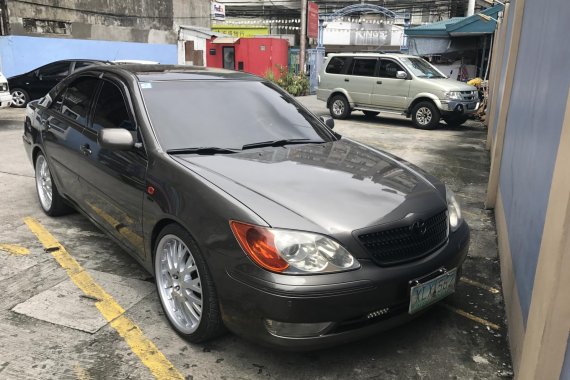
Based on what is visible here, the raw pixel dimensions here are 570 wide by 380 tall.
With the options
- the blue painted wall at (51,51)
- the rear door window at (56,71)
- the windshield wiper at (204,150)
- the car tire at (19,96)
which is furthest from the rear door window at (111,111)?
the blue painted wall at (51,51)

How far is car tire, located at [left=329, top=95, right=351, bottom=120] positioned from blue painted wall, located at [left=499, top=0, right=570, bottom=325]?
30.6 ft

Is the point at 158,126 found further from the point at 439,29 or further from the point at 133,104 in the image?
the point at 439,29

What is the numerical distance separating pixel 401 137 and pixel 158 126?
8478 millimetres

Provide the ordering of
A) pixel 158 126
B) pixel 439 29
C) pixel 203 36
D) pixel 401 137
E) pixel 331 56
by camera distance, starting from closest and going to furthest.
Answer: pixel 158 126 < pixel 401 137 < pixel 331 56 < pixel 439 29 < pixel 203 36

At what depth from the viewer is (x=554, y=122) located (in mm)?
2596

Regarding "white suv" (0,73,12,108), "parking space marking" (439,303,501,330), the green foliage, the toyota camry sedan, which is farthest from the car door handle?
the green foliage

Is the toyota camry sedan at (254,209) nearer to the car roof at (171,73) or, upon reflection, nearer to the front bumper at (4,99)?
the car roof at (171,73)

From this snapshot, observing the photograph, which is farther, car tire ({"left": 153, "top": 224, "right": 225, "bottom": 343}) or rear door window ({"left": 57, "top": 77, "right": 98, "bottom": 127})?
rear door window ({"left": 57, "top": 77, "right": 98, "bottom": 127})

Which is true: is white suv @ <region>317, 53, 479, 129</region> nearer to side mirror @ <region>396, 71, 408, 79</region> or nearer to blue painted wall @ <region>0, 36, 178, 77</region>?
side mirror @ <region>396, 71, 408, 79</region>

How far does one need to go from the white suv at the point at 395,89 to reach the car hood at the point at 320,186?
9138 mm

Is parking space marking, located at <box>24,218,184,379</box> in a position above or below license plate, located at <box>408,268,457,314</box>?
below

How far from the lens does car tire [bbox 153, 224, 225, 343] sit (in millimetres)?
2602

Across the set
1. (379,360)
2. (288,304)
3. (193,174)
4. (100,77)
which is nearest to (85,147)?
(100,77)

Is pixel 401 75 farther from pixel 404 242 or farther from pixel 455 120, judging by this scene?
pixel 404 242
